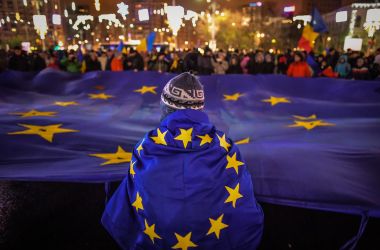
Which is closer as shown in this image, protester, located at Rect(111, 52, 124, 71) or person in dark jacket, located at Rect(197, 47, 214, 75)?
protester, located at Rect(111, 52, 124, 71)

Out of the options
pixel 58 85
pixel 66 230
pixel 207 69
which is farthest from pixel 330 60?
pixel 66 230

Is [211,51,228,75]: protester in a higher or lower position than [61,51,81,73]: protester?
lower

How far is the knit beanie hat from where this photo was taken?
226 cm

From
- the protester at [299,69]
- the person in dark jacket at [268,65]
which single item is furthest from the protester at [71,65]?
the protester at [299,69]

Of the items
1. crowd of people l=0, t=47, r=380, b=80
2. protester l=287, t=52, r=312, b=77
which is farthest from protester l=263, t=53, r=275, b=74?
protester l=287, t=52, r=312, b=77

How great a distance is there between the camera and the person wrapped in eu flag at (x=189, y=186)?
2113 millimetres

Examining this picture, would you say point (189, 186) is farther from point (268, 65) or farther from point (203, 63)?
point (268, 65)

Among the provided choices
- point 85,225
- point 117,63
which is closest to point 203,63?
point 117,63

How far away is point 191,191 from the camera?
2.10 m

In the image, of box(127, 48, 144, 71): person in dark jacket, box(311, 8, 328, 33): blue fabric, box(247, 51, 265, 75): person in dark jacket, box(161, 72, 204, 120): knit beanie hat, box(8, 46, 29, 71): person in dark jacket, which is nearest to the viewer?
box(161, 72, 204, 120): knit beanie hat

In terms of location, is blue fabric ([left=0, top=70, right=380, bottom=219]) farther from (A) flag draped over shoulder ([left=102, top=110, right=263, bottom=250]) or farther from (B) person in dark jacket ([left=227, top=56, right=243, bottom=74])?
(B) person in dark jacket ([left=227, top=56, right=243, bottom=74])

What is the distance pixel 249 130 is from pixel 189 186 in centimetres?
278

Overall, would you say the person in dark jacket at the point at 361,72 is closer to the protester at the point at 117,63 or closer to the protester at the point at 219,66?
the protester at the point at 219,66

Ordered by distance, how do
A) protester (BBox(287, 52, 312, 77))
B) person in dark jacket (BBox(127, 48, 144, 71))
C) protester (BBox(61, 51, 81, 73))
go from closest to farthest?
protester (BBox(287, 52, 312, 77)), protester (BBox(61, 51, 81, 73)), person in dark jacket (BBox(127, 48, 144, 71))
